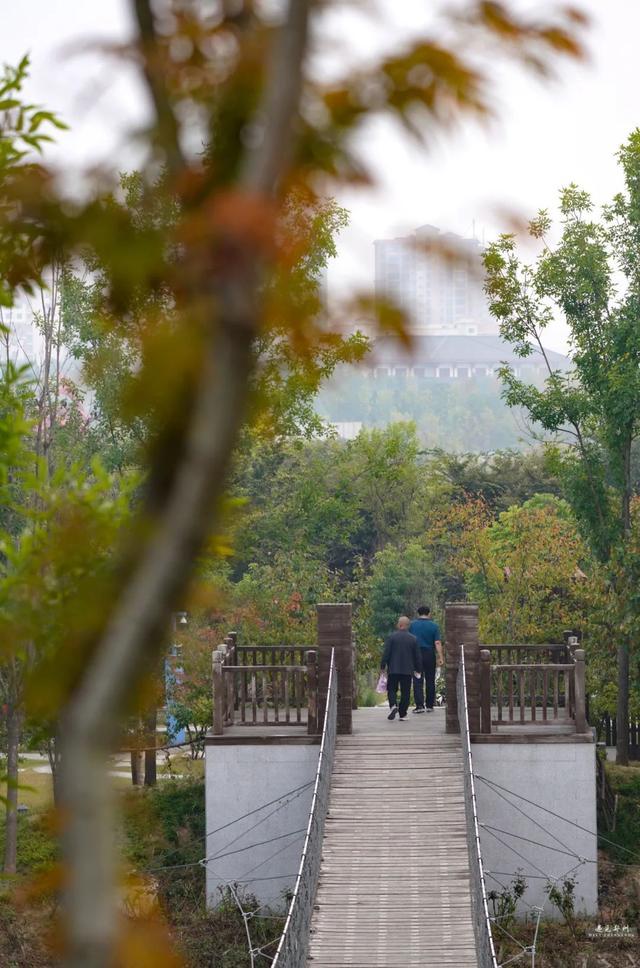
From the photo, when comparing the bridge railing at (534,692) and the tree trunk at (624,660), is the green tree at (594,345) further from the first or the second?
the bridge railing at (534,692)

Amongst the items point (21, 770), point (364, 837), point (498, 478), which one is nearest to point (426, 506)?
point (498, 478)

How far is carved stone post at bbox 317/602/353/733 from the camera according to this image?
16.9m

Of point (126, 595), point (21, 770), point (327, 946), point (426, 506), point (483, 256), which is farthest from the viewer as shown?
point (426, 506)

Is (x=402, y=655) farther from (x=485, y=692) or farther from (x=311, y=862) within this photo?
(x=311, y=862)

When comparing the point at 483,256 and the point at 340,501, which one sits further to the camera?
the point at 340,501

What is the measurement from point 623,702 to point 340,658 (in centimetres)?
863

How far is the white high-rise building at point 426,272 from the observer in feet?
9.39

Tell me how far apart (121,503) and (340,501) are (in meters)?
27.6

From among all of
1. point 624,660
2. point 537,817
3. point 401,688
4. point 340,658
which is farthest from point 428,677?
point 624,660

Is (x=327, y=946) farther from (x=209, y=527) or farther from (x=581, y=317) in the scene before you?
(x=581, y=317)

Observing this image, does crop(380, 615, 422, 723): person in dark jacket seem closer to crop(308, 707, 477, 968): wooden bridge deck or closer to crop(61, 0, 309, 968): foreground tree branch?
crop(308, 707, 477, 968): wooden bridge deck

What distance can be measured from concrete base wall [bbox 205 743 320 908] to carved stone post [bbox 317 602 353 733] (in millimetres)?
684

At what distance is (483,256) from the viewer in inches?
116

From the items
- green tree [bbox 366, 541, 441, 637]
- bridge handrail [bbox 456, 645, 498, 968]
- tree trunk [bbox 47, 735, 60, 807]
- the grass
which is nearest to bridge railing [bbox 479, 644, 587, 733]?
bridge handrail [bbox 456, 645, 498, 968]
